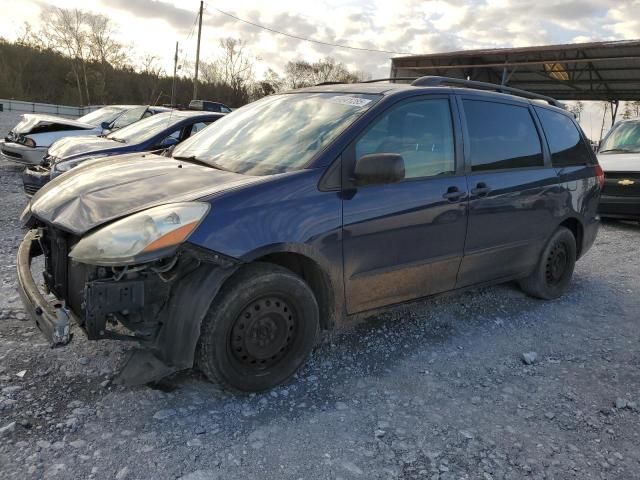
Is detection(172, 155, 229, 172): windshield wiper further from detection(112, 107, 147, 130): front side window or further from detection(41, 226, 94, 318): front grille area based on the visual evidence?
detection(112, 107, 147, 130): front side window

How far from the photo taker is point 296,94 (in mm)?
3854

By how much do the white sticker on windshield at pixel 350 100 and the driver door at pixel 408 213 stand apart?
0.18 metres

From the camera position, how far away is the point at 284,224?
2.76 metres

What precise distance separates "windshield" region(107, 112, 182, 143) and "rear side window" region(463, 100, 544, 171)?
4929 mm

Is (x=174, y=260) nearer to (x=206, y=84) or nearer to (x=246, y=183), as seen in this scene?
(x=246, y=183)

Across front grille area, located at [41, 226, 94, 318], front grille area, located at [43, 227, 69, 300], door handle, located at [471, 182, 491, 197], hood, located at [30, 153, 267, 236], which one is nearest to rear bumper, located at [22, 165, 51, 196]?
hood, located at [30, 153, 267, 236]

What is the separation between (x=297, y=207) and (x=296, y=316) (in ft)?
2.06

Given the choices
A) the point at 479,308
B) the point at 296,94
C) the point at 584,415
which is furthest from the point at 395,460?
the point at 296,94

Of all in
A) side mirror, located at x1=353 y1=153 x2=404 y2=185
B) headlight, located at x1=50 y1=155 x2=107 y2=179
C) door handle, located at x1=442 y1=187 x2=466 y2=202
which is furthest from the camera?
headlight, located at x1=50 y1=155 x2=107 y2=179

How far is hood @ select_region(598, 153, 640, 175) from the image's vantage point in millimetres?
8383

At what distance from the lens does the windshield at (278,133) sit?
312 centimetres

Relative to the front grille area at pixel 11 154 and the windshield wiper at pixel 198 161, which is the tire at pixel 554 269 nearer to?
the windshield wiper at pixel 198 161

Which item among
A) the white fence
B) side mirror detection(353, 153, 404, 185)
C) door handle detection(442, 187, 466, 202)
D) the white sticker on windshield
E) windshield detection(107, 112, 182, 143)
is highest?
the white fence

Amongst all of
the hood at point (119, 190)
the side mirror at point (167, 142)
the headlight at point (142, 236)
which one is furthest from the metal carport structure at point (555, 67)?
the headlight at point (142, 236)
